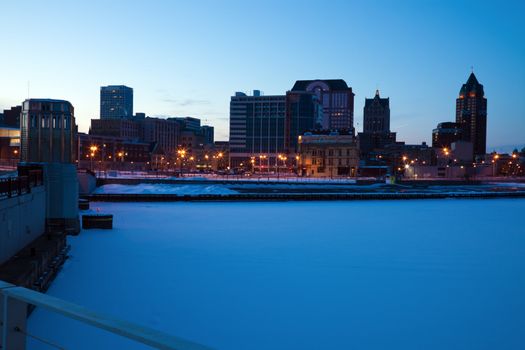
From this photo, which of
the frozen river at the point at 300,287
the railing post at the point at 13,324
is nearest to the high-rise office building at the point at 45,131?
the frozen river at the point at 300,287

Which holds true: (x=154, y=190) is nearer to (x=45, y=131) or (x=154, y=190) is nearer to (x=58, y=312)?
(x=45, y=131)

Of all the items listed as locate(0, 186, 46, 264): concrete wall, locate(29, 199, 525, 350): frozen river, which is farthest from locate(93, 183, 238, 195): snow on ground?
locate(0, 186, 46, 264): concrete wall

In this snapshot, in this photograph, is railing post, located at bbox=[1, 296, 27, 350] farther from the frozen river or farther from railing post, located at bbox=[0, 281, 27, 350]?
the frozen river

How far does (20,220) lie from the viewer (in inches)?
826

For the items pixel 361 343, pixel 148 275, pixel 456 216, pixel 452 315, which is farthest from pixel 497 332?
pixel 456 216

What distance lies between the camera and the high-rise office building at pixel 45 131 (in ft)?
94.5

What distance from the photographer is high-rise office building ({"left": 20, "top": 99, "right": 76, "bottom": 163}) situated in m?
28.8

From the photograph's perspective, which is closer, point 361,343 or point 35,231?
point 361,343

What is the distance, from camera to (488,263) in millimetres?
23016

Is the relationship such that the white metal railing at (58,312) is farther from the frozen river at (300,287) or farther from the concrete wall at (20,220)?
the concrete wall at (20,220)

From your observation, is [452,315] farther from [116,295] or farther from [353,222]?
[353,222]

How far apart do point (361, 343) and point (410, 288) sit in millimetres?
6340

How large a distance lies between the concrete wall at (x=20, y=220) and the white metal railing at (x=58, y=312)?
15378mm

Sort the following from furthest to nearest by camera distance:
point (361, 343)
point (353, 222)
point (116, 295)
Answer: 1. point (353, 222)
2. point (116, 295)
3. point (361, 343)
